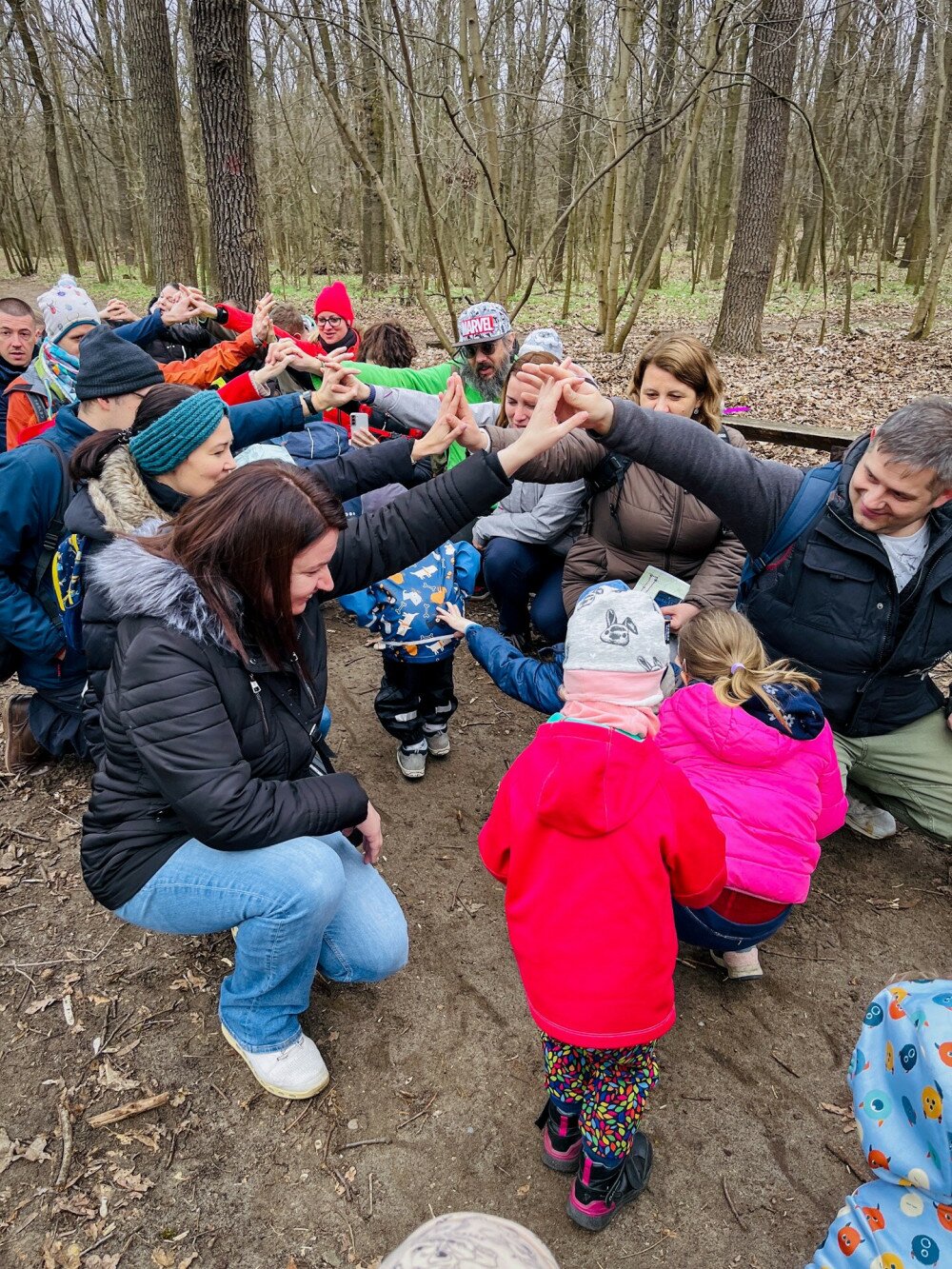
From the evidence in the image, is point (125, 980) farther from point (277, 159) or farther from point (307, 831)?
point (277, 159)

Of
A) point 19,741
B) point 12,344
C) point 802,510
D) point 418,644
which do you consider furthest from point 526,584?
point 12,344

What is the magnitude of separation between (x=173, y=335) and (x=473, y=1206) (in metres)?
5.97

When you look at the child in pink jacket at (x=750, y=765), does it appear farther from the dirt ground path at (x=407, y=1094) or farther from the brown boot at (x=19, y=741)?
the brown boot at (x=19, y=741)

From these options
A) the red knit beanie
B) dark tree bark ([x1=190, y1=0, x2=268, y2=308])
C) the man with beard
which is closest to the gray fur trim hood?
the man with beard

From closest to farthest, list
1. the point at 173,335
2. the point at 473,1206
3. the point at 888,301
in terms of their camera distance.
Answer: the point at 473,1206
the point at 173,335
the point at 888,301

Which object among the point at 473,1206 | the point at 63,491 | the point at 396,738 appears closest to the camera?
the point at 473,1206

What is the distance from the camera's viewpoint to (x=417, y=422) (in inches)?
150

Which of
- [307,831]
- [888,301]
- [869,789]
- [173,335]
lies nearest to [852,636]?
[869,789]

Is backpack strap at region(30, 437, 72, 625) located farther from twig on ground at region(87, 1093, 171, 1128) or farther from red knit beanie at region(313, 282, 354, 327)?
red knit beanie at region(313, 282, 354, 327)

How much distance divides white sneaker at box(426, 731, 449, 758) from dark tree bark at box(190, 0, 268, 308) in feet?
16.8

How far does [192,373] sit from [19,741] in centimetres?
274

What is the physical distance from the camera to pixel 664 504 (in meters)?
3.31

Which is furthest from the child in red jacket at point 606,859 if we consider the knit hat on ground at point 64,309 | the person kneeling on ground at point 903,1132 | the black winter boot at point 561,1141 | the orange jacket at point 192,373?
the knit hat on ground at point 64,309

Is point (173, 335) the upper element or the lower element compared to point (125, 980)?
upper
